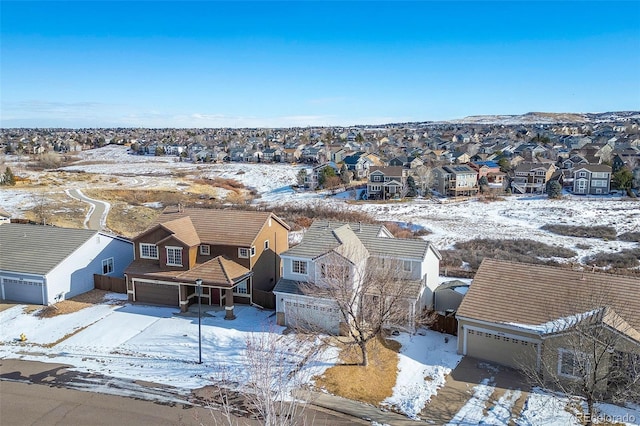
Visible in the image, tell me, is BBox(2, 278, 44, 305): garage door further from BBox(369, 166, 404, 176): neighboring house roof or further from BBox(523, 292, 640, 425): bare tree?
BBox(369, 166, 404, 176): neighboring house roof

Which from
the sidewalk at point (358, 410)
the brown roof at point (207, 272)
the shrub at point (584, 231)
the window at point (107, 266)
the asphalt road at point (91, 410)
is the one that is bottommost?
the shrub at point (584, 231)

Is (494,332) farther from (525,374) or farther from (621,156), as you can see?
(621,156)

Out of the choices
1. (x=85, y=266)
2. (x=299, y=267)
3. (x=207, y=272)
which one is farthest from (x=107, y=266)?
(x=299, y=267)

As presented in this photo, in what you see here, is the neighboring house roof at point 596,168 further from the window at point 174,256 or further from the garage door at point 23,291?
the garage door at point 23,291

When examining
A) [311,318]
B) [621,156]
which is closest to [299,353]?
[311,318]

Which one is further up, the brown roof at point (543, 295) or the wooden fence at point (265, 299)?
the brown roof at point (543, 295)

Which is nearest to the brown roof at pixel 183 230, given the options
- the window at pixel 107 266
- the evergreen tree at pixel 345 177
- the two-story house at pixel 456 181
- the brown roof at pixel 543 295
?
the window at pixel 107 266

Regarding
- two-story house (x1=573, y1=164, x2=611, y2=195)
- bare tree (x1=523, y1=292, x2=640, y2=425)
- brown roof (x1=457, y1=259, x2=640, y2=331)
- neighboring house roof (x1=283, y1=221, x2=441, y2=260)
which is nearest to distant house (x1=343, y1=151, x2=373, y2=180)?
two-story house (x1=573, y1=164, x2=611, y2=195)
